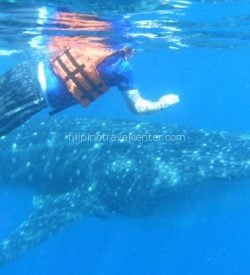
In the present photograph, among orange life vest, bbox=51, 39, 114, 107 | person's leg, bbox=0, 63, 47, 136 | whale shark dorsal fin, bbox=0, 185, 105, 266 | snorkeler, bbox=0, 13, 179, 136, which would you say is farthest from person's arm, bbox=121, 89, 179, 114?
whale shark dorsal fin, bbox=0, 185, 105, 266

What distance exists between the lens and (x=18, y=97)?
734 cm

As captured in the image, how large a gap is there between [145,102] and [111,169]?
509 centimetres

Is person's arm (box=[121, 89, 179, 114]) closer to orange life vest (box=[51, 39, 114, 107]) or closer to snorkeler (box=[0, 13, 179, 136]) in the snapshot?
snorkeler (box=[0, 13, 179, 136])

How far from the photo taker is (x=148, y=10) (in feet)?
51.8

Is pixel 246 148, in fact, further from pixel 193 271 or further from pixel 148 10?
pixel 193 271

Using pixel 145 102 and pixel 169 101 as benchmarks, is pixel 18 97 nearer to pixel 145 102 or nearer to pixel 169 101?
pixel 145 102

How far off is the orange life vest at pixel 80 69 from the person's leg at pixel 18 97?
456 mm

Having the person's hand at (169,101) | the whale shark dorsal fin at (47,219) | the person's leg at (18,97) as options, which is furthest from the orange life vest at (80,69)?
the whale shark dorsal fin at (47,219)

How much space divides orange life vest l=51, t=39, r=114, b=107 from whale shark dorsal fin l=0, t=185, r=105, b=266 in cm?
504

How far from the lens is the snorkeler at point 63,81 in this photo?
735cm

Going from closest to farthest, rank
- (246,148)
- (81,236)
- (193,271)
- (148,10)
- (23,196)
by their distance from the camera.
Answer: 1. (246,148)
2. (23,196)
3. (148,10)
4. (81,236)
5. (193,271)

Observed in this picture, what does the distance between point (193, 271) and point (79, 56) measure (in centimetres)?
2170

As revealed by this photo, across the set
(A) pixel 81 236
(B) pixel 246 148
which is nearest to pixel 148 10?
(B) pixel 246 148

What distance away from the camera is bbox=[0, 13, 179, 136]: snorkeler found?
7.35 m
